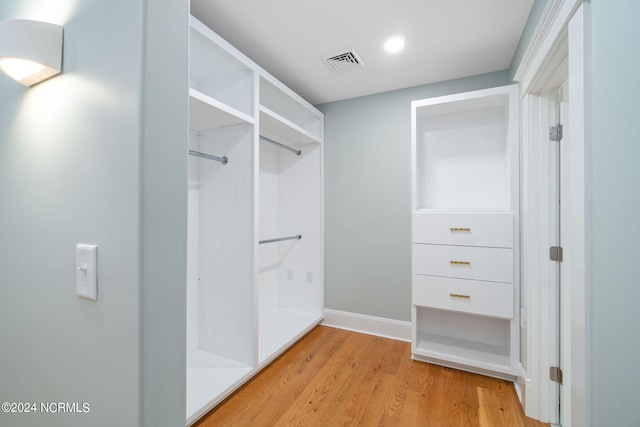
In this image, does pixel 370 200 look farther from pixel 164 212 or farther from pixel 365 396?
pixel 164 212

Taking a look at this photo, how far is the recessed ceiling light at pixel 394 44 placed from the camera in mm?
1932

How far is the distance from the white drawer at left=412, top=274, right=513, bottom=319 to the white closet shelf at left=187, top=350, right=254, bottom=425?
1.40m

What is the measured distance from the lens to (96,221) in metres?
0.67

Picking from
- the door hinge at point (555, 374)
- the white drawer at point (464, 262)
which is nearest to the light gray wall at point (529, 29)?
the white drawer at point (464, 262)

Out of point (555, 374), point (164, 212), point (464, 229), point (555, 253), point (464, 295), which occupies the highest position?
point (164, 212)

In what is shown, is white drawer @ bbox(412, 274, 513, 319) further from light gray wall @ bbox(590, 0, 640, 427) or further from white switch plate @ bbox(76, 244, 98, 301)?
white switch plate @ bbox(76, 244, 98, 301)

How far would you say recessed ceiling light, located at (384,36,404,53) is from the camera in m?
1.93

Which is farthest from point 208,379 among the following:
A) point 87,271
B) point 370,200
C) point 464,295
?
point 370,200

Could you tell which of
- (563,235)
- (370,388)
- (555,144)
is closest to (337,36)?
(555,144)

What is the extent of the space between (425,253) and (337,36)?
5.55 ft

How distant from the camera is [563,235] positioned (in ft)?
4.99

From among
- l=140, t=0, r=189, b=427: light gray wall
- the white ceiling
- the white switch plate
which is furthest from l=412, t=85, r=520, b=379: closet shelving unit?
the white switch plate

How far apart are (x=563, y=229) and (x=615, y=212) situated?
2.73 feet

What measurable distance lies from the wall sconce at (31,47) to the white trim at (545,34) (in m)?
1.64
